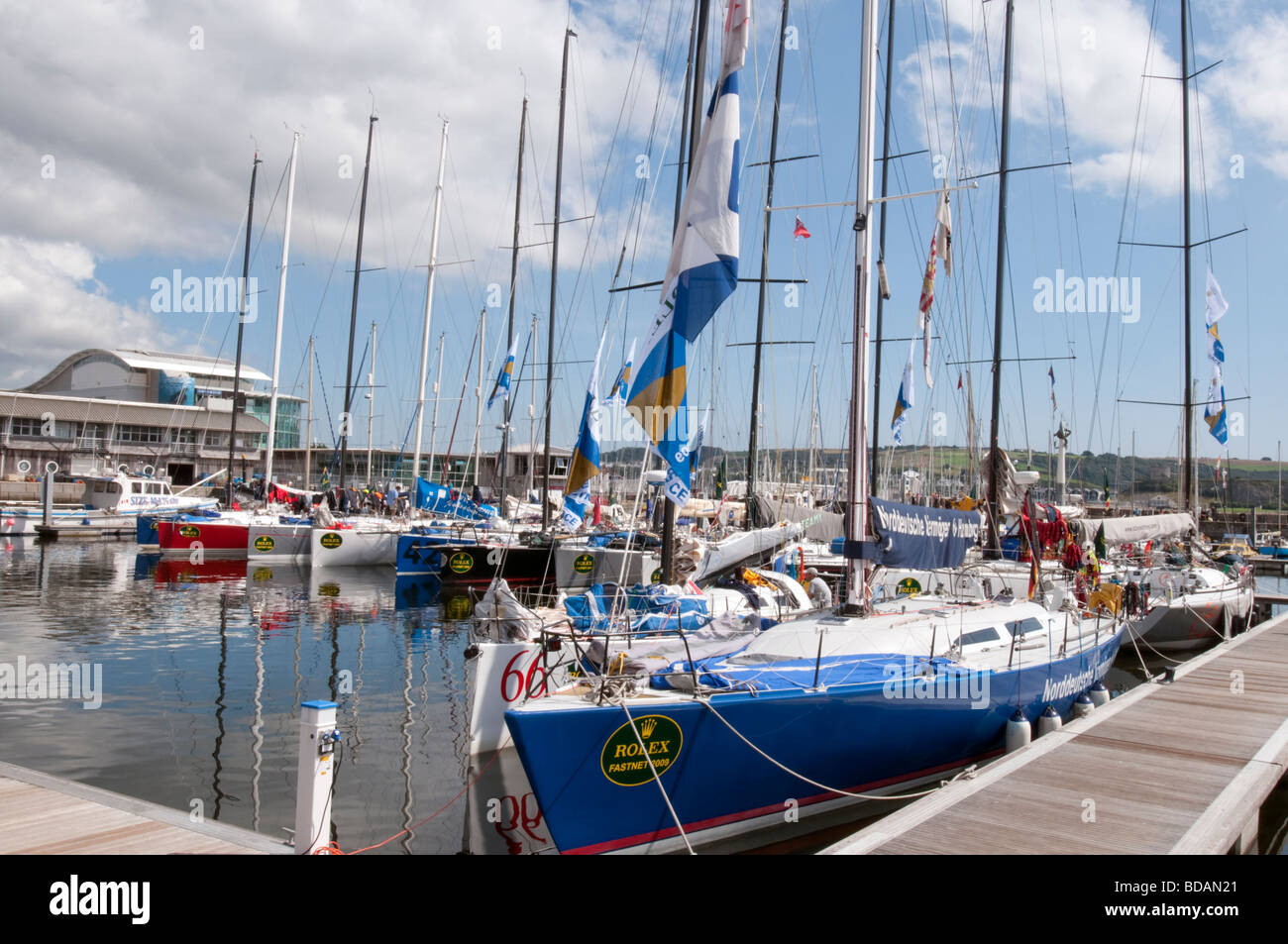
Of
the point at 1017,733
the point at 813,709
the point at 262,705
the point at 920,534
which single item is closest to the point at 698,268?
the point at 813,709

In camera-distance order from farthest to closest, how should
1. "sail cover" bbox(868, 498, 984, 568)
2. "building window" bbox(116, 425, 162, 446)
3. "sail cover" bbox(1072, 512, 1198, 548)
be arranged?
1. "building window" bbox(116, 425, 162, 446)
2. "sail cover" bbox(1072, 512, 1198, 548)
3. "sail cover" bbox(868, 498, 984, 568)

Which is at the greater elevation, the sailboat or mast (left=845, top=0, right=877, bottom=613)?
mast (left=845, top=0, right=877, bottom=613)

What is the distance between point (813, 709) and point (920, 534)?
4225 millimetres

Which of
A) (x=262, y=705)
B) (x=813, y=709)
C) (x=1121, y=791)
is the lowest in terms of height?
(x=262, y=705)

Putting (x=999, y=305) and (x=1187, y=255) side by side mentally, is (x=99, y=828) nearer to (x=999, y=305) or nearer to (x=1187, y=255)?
(x=999, y=305)

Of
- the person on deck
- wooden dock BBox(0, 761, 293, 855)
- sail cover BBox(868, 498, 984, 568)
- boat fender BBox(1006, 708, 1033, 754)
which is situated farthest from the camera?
the person on deck

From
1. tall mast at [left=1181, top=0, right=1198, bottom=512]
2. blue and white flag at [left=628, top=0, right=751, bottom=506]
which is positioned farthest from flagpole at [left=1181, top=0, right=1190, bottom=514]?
→ blue and white flag at [left=628, top=0, right=751, bottom=506]

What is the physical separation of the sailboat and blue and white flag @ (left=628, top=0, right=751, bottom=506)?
0.22m

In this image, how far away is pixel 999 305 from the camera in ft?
76.4

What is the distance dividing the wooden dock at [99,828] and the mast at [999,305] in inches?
638

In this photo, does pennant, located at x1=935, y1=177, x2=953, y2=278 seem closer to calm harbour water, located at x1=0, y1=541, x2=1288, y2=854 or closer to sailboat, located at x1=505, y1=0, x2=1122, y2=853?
sailboat, located at x1=505, y1=0, x2=1122, y2=853

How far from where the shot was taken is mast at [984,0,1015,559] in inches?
811
